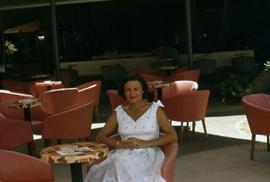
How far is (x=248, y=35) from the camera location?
15.0 metres

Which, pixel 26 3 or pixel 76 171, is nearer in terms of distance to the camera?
Result: pixel 76 171

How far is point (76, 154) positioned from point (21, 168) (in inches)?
19.4

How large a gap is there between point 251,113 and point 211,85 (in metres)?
7.64

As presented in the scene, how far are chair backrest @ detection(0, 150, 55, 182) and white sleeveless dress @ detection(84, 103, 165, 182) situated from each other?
32cm

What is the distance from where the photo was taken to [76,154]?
3.59 m

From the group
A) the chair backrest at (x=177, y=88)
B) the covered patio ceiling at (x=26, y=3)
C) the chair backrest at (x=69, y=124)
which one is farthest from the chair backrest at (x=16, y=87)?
the chair backrest at (x=69, y=124)

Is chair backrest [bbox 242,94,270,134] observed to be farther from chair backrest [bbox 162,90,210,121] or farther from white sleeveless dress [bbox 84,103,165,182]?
white sleeveless dress [bbox 84,103,165,182]

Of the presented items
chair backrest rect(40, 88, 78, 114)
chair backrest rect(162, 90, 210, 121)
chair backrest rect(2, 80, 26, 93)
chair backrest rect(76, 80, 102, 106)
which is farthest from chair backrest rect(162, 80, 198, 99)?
chair backrest rect(2, 80, 26, 93)

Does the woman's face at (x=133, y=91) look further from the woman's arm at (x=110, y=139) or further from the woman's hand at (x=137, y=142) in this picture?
the woman's hand at (x=137, y=142)

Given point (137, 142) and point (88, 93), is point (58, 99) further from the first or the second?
point (137, 142)

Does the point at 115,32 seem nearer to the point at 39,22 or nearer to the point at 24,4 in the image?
the point at 39,22

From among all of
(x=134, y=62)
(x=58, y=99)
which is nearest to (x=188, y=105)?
(x=58, y=99)

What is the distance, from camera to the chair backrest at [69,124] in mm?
5984

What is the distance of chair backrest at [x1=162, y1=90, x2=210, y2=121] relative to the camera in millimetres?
6805
